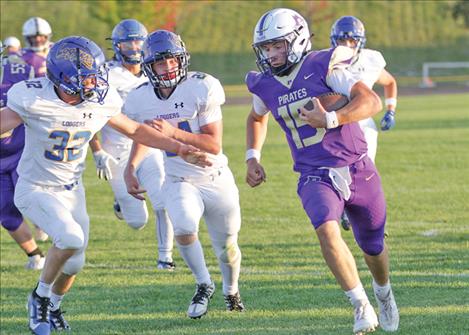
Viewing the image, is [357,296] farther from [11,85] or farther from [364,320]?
[11,85]

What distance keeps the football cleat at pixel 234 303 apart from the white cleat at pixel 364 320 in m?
1.25

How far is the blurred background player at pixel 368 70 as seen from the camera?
868 centimetres

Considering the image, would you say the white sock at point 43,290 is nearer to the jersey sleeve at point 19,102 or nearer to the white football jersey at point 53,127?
the white football jersey at point 53,127

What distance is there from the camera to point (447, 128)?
742 inches

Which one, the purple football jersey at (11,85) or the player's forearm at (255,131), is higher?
the player's forearm at (255,131)

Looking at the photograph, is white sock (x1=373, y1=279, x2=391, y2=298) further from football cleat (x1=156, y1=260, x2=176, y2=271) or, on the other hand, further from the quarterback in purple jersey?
football cleat (x1=156, y1=260, x2=176, y2=271)

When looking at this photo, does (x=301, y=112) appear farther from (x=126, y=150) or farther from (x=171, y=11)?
(x=171, y=11)

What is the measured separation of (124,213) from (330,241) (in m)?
3.59

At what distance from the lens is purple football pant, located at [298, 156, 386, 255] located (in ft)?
17.3

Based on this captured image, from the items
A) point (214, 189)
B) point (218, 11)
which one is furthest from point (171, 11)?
point (214, 189)

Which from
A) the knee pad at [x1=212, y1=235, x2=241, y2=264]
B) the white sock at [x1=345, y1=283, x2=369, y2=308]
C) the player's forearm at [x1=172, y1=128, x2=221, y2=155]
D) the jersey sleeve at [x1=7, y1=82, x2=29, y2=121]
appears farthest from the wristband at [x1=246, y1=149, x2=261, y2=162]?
the jersey sleeve at [x1=7, y1=82, x2=29, y2=121]

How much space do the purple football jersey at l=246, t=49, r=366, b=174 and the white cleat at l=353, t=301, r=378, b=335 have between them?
78 cm

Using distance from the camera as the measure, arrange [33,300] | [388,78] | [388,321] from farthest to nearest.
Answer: [388,78]
[33,300]
[388,321]

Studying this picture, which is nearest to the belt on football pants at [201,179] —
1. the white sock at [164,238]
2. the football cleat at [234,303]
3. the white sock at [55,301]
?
the football cleat at [234,303]
